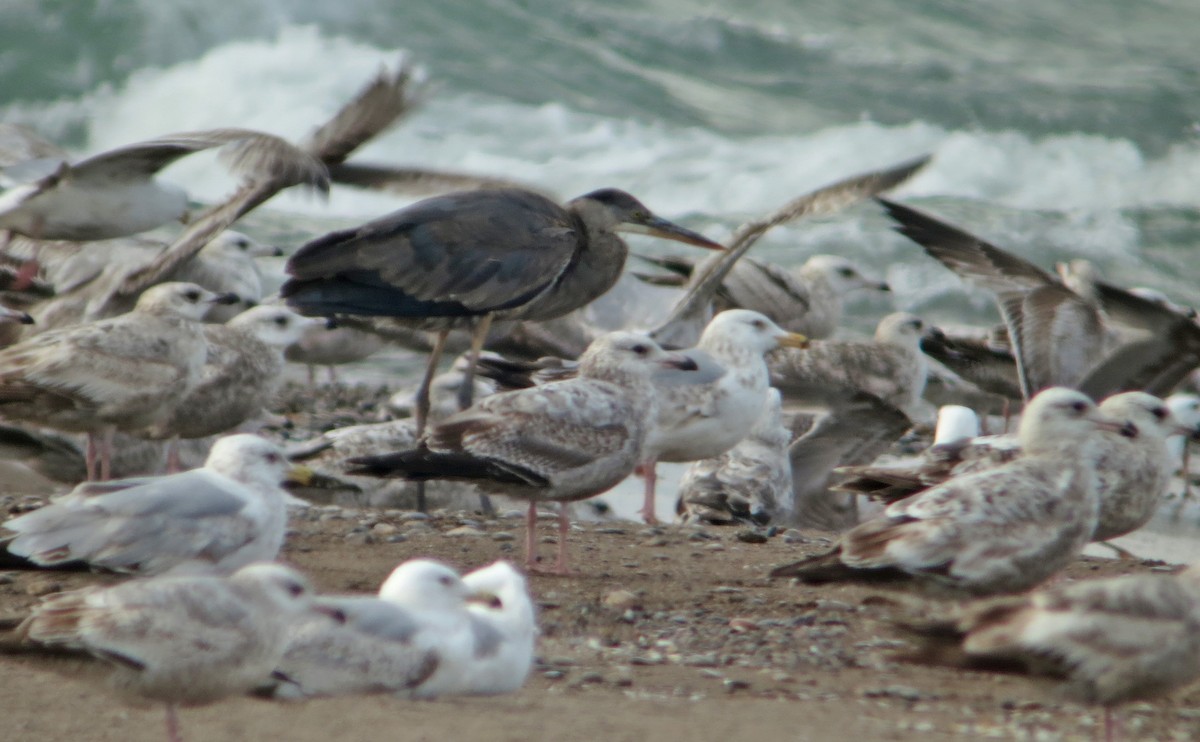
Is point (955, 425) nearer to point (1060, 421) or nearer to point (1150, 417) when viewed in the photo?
point (1150, 417)

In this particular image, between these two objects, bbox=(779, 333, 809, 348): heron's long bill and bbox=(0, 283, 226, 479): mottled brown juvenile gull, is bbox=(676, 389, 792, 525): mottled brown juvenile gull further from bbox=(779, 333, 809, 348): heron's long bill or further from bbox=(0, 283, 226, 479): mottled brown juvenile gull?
bbox=(0, 283, 226, 479): mottled brown juvenile gull

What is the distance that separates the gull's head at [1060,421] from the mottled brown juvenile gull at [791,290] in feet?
15.3

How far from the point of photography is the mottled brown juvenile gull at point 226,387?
8047 millimetres

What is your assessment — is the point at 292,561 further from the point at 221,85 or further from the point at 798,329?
the point at 221,85

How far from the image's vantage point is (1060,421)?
19.4ft

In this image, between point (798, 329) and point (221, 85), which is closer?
point (798, 329)

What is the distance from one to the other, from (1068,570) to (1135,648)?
117 inches

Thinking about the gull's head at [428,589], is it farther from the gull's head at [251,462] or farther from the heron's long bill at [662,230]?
the heron's long bill at [662,230]

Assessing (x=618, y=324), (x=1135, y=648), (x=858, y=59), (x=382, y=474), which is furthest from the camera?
(x=858, y=59)

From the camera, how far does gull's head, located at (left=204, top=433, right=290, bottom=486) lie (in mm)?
5598

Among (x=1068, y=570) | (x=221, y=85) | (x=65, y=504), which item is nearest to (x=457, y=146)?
(x=221, y=85)

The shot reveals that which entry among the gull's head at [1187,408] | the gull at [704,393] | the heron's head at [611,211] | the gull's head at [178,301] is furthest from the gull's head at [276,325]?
the gull's head at [1187,408]

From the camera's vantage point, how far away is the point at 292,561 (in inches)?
257

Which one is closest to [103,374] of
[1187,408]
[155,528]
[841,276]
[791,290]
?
[155,528]
